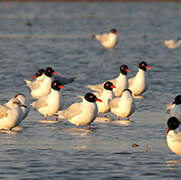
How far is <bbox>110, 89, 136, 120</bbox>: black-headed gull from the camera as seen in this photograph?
1814 cm

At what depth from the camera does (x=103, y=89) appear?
20.3 metres

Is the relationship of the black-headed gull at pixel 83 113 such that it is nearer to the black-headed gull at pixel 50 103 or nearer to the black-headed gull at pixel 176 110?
the black-headed gull at pixel 50 103

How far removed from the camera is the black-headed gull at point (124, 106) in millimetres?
18141

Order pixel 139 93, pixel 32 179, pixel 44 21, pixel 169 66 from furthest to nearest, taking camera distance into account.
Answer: pixel 44 21, pixel 169 66, pixel 139 93, pixel 32 179

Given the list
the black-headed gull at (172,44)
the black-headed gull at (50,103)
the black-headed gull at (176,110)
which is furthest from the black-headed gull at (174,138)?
the black-headed gull at (172,44)

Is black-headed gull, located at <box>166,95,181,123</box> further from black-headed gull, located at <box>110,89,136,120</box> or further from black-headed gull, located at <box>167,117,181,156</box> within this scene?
black-headed gull, located at <box>167,117,181,156</box>

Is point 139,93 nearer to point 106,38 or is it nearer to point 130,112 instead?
point 130,112

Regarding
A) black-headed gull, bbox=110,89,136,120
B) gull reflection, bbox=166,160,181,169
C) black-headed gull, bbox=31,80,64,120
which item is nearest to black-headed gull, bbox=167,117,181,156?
gull reflection, bbox=166,160,181,169

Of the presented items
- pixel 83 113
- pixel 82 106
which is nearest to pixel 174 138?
pixel 83 113

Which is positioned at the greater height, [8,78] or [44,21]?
[44,21]

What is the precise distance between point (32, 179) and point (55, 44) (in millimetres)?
32077

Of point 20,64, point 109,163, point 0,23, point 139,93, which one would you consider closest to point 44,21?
point 0,23

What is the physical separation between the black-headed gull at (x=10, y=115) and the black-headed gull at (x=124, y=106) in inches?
124

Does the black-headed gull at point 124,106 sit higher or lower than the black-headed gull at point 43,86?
lower
